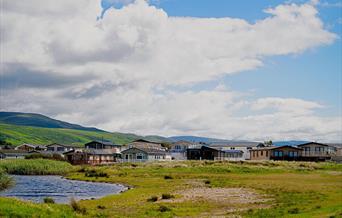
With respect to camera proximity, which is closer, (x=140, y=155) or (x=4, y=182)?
(x=4, y=182)

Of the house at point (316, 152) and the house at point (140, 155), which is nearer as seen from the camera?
the house at point (316, 152)

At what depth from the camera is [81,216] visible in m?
36.2

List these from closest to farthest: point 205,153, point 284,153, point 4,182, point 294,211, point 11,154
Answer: point 294,211 < point 4,182 < point 284,153 < point 205,153 < point 11,154

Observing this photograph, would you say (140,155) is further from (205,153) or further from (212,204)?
(212,204)

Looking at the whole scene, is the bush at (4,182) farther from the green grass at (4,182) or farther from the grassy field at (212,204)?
the grassy field at (212,204)

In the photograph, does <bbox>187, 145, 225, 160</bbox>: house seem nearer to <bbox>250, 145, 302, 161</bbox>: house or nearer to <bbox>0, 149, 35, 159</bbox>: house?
<bbox>250, 145, 302, 161</bbox>: house

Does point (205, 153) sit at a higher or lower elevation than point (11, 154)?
higher

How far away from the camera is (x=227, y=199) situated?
2126 inches

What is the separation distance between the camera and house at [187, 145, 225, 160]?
174625mm

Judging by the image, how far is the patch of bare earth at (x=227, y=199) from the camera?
43.6 m

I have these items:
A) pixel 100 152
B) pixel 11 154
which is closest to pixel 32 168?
pixel 100 152

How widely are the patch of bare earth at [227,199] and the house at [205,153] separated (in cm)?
10642

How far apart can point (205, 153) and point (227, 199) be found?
12507 centimetres

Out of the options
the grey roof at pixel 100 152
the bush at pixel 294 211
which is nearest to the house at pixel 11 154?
the grey roof at pixel 100 152
